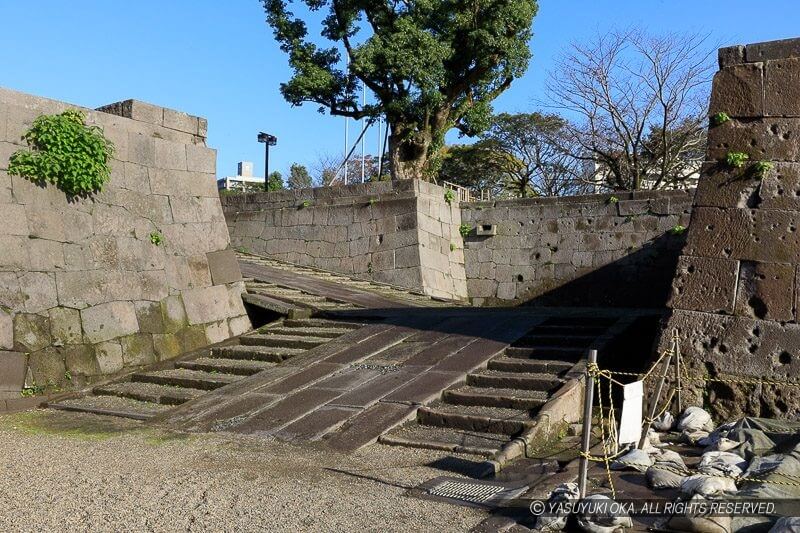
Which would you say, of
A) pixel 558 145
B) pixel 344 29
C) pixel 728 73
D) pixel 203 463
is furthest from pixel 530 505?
pixel 558 145

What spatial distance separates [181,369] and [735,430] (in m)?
5.77

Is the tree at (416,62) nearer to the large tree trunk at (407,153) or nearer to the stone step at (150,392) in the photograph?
the large tree trunk at (407,153)

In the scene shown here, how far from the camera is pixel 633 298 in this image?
1268 centimetres

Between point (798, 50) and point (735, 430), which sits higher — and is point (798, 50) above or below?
above

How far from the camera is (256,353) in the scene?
805 centimetres

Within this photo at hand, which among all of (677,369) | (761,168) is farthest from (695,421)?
(761,168)

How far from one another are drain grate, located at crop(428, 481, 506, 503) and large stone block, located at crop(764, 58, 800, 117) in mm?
4266

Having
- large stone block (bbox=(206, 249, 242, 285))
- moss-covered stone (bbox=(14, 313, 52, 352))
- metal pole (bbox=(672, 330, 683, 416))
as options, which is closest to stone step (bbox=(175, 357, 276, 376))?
large stone block (bbox=(206, 249, 242, 285))

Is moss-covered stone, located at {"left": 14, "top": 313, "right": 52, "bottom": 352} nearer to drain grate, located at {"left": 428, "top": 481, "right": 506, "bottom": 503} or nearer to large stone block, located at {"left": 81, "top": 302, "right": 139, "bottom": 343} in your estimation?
large stone block, located at {"left": 81, "top": 302, "right": 139, "bottom": 343}

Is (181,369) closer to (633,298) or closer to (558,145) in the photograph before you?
(633,298)

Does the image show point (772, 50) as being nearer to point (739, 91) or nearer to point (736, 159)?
point (739, 91)

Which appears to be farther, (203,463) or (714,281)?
(714,281)

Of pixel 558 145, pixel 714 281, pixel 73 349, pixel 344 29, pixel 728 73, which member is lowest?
pixel 73 349

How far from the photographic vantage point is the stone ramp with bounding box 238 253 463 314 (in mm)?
10547
